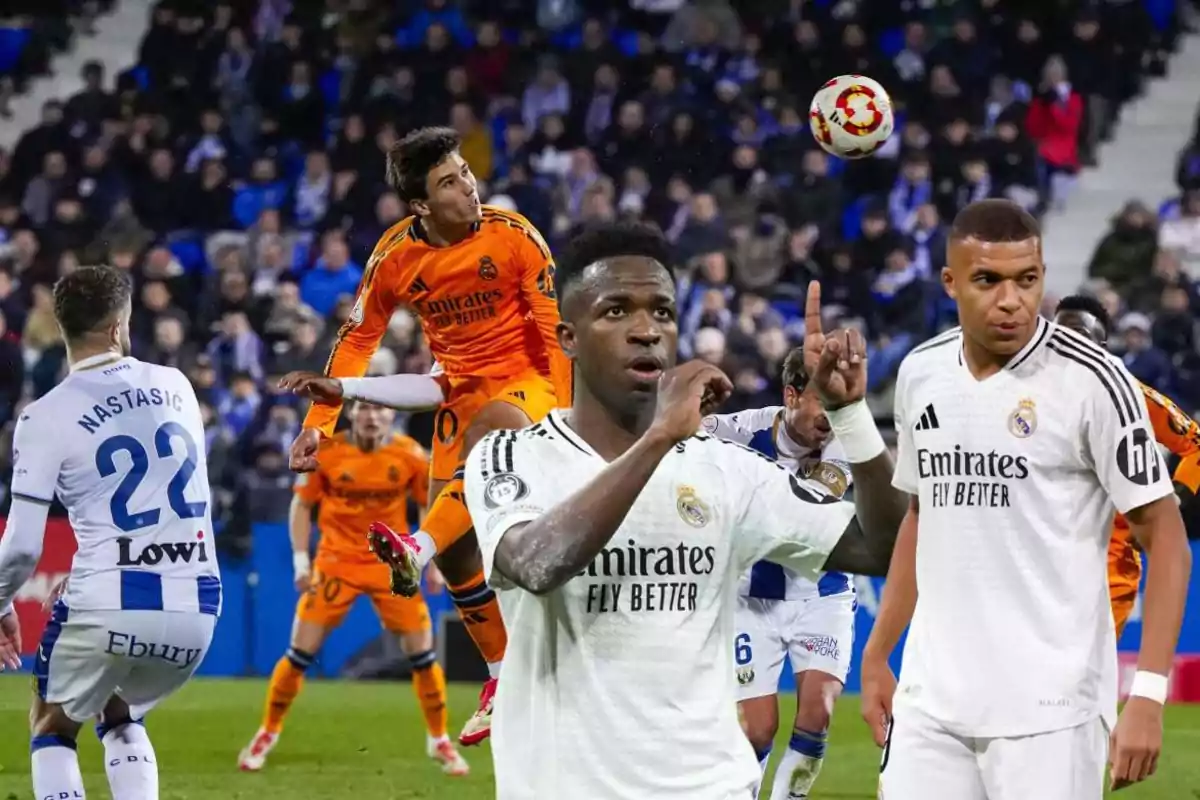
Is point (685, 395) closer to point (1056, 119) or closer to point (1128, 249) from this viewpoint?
point (1128, 249)

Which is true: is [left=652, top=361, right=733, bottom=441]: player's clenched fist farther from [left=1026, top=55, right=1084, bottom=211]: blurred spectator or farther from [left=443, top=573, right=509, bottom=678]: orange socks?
[left=1026, top=55, right=1084, bottom=211]: blurred spectator

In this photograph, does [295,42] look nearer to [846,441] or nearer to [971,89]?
[971,89]

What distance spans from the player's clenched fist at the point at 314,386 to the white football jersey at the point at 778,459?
167cm

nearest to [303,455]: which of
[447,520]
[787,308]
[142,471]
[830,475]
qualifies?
[447,520]

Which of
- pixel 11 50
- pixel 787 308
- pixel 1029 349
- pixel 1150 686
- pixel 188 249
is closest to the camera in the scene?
pixel 1150 686

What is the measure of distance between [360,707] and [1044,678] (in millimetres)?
10880

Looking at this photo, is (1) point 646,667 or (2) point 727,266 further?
(2) point 727,266

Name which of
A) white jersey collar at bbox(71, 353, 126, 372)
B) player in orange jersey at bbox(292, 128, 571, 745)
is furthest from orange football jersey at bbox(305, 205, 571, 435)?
white jersey collar at bbox(71, 353, 126, 372)

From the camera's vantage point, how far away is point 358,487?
43.1 feet

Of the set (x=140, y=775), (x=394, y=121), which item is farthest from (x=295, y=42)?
(x=140, y=775)

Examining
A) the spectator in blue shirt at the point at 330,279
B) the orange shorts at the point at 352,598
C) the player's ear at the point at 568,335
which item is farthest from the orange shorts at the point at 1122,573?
the spectator in blue shirt at the point at 330,279

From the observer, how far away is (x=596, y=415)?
4141mm

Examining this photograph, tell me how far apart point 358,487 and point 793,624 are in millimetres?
4611

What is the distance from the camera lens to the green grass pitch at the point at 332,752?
35.4 ft
